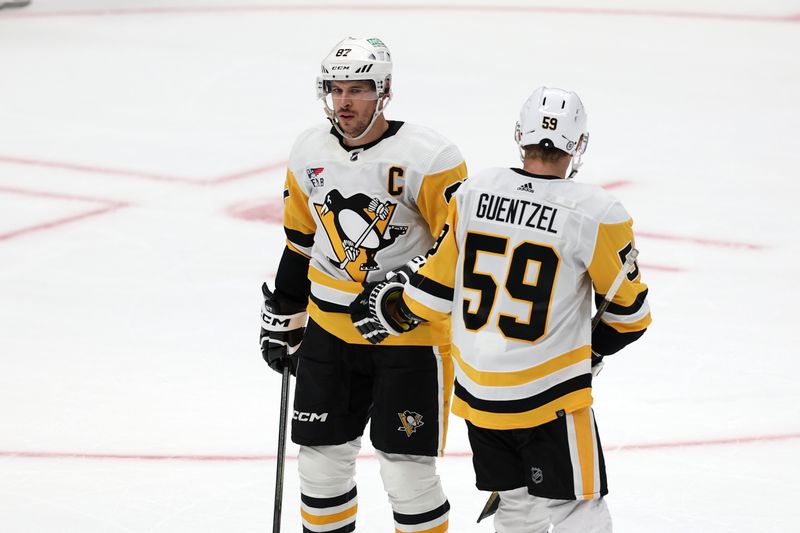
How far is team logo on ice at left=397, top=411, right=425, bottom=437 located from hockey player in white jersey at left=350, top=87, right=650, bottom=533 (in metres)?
0.25

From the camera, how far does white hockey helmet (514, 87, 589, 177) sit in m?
2.63

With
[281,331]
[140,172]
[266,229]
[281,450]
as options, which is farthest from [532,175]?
[140,172]

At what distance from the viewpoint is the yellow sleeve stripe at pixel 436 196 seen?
2.96m

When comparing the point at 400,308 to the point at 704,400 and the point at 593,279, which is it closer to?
the point at 593,279

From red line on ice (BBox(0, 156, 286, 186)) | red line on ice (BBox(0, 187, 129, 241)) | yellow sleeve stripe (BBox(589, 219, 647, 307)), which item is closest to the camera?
yellow sleeve stripe (BBox(589, 219, 647, 307))

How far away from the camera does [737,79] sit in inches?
359

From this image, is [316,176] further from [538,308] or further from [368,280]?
[538,308]

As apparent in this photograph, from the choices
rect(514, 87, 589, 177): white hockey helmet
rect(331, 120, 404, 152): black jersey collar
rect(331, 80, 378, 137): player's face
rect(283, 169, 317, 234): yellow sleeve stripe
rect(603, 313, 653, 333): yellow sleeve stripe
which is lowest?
rect(603, 313, 653, 333): yellow sleeve stripe

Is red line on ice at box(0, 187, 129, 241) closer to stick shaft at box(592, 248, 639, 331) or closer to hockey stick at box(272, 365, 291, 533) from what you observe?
hockey stick at box(272, 365, 291, 533)

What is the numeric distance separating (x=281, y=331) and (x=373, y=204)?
445mm

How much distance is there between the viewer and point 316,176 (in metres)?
3.05

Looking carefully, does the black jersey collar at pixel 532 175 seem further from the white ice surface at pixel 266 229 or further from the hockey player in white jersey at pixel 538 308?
the white ice surface at pixel 266 229

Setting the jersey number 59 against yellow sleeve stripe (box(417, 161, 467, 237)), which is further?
yellow sleeve stripe (box(417, 161, 467, 237))

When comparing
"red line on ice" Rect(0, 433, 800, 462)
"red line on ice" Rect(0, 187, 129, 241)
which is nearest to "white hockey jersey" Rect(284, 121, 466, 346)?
"red line on ice" Rect(0, 433, 800, 462)
